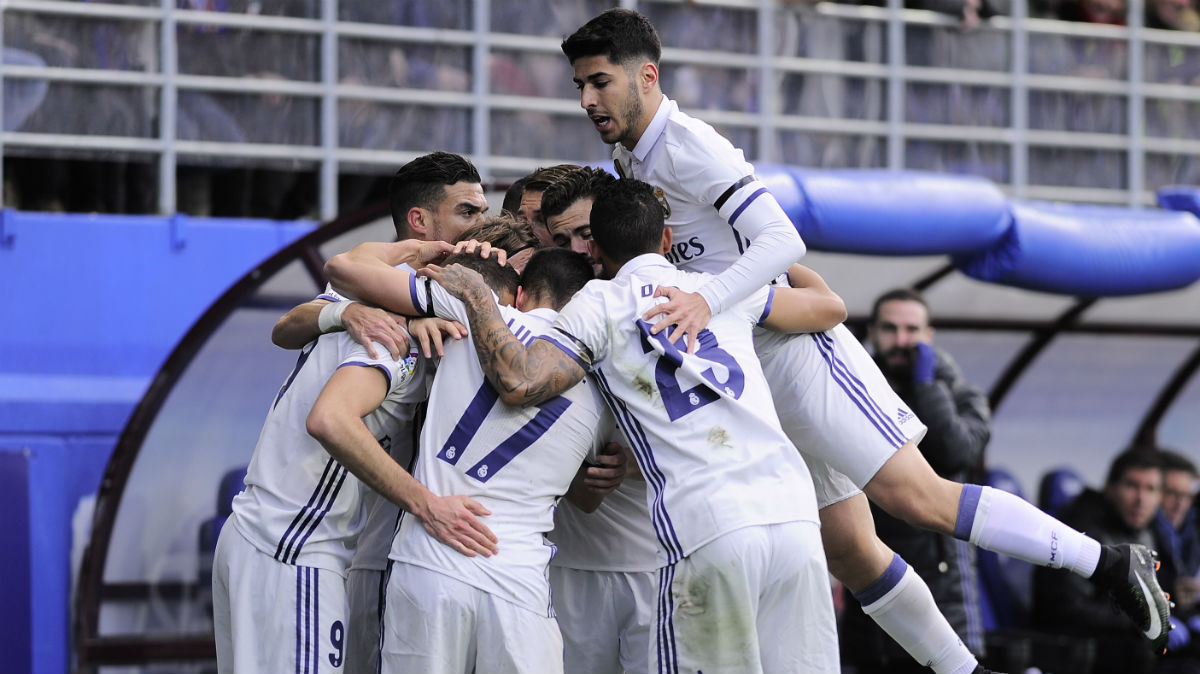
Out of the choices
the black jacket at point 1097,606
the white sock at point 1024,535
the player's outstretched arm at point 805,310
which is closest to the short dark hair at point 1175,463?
the black jacket at point 1097,606

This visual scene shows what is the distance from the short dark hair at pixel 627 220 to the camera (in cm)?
424

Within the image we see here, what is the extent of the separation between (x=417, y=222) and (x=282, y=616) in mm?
1325

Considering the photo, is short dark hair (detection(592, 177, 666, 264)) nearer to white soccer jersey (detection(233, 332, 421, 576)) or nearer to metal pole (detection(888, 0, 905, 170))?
white soccer jersey (detection(233, 332, 421, 576))

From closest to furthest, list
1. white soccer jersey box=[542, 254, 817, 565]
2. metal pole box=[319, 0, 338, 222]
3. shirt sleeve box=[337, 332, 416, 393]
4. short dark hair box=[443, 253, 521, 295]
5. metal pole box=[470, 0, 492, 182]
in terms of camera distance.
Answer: white soccer jersey box=[542, 254, 817, 565] < shirt sleeve box=[337, 332, 416, 393] < short dark hair box=[443, 253, 521, 295] < metal pole box=[319, 0, 338, 222] < metal pole box=[470, 0, 492, 182]

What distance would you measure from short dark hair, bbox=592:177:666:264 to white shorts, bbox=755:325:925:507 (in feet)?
1.89

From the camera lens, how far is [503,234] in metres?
4.64

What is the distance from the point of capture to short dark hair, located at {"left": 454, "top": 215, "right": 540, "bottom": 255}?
461 cm

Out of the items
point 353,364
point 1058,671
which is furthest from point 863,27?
point 353,364

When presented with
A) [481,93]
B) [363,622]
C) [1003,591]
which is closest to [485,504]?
[363,622]

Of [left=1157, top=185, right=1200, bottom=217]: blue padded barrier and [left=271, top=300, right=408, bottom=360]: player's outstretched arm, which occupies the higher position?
[left=1157, top=185, right=1200, bottom=217]: blue padded barrier

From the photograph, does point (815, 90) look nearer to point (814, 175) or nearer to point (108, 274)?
point (814, 175)

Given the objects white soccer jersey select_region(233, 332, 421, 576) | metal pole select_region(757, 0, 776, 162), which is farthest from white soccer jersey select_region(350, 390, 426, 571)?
metal pole select_region(757, 0, 776, 162)

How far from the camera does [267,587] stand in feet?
13.4

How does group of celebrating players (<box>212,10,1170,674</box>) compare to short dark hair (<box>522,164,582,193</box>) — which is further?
short dark hair (<box>522,164,582,193</box>)
